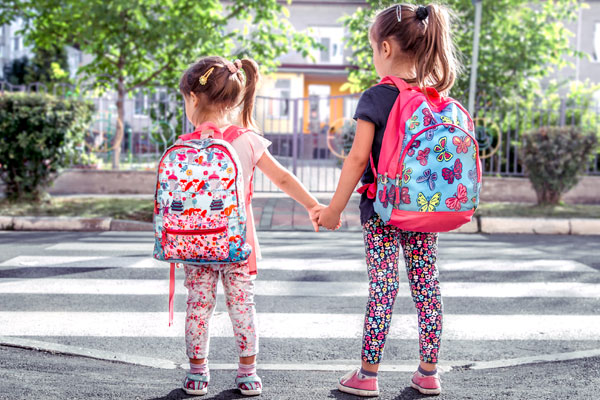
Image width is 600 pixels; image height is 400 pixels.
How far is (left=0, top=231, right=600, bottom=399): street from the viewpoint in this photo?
3322 millimetres

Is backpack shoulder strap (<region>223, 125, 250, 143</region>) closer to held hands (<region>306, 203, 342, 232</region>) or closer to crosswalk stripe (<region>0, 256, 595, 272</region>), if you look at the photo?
held hands (<region>306, 203, 342, 232</region>)

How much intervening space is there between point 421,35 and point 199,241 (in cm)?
126

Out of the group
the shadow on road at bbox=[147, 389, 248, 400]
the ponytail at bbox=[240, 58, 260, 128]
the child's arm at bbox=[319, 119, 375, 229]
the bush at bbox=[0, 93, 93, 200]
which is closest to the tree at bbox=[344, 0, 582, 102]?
the bush at bbox=[0, 93, 93, 200]

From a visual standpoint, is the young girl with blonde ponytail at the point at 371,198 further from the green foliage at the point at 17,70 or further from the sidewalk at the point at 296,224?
the green foliage at the point at 17,70

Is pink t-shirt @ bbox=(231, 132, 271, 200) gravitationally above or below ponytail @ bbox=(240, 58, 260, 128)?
below

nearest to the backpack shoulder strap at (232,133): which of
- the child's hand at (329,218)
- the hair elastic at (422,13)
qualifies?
the child's hand at (329,218)

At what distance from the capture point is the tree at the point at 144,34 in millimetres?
12656

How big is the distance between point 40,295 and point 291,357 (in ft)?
7.45

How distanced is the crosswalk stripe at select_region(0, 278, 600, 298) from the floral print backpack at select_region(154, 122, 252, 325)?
8.19 feet

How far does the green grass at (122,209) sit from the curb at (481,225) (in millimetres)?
304

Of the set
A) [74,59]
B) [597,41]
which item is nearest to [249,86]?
[597,41]

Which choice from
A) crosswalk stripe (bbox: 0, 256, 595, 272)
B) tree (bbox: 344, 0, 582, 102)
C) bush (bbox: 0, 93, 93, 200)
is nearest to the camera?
crosswalk stripe (bbox: 0, 256, 595, 272)

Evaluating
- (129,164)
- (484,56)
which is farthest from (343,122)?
(129,164)

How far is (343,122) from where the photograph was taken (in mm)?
13828
